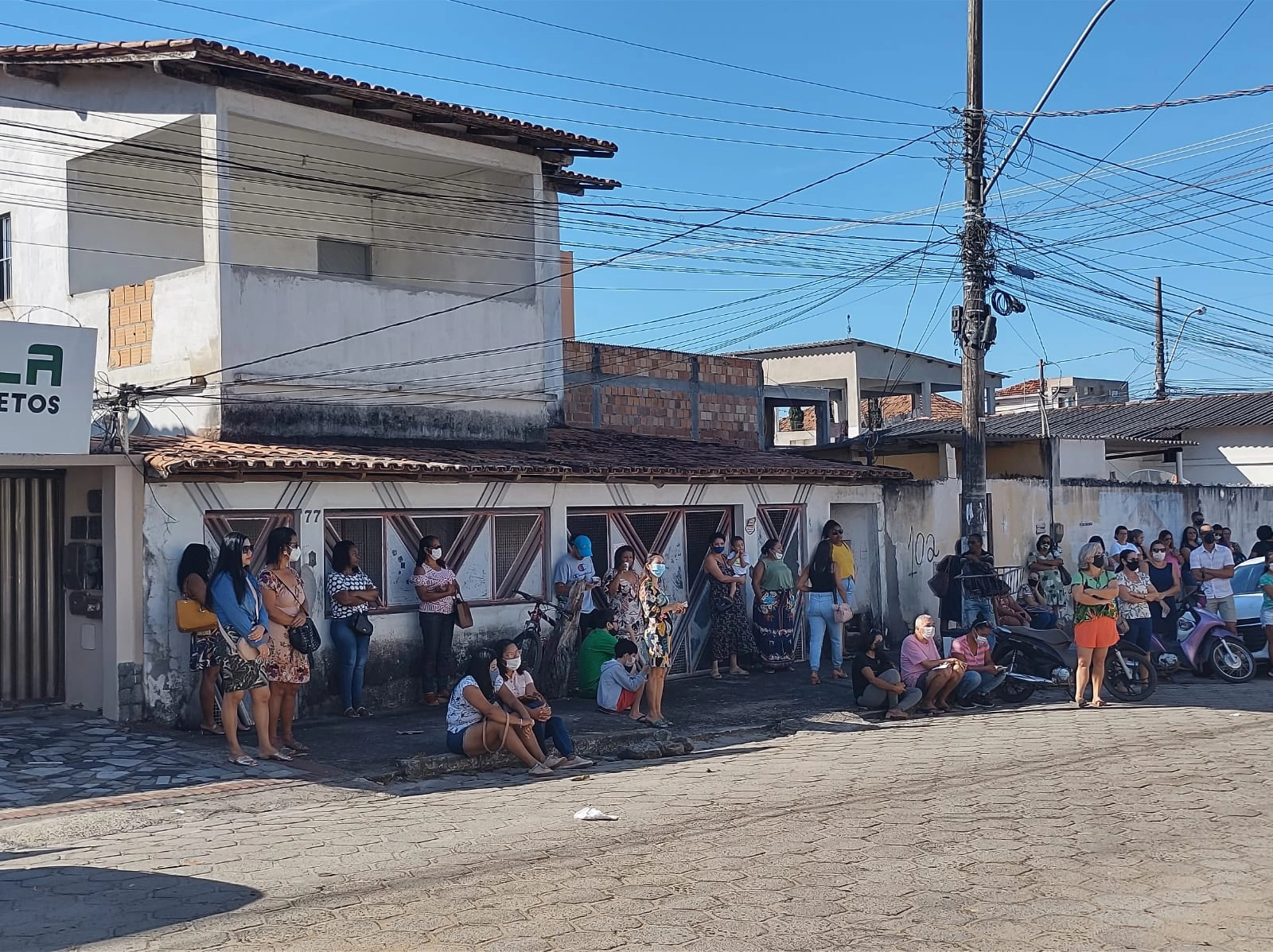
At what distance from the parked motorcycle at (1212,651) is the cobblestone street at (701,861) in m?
5.22

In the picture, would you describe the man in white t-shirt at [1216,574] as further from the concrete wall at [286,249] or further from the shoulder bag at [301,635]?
the shoulder bag at [301,635]

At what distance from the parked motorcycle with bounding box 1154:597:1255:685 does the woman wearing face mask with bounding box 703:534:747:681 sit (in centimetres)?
526

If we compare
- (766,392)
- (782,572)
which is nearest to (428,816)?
(782,572)

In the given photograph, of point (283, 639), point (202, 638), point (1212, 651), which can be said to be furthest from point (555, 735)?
point (1212, 651)

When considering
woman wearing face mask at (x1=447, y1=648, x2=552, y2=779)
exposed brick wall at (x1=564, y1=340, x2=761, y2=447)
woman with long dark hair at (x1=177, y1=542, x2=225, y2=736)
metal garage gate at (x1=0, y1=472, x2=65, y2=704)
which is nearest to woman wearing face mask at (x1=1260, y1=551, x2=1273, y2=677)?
exposed brick wall at (x1=564, y1=340, x2=761, y2=447)

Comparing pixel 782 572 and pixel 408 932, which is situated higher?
pixel 782 572

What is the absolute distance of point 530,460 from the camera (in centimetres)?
1494

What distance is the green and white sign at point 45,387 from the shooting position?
1060 cm

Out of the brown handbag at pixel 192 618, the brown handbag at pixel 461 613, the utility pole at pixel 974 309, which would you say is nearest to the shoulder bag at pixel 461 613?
the brown handbag at pixel 461 613

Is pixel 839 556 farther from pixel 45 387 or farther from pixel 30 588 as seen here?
pixel 45 387

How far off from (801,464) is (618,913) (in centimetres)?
1254

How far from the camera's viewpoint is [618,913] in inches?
254

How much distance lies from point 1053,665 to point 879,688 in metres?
2.48

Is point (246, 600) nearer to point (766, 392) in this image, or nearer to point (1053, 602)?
point (1053, 602)
